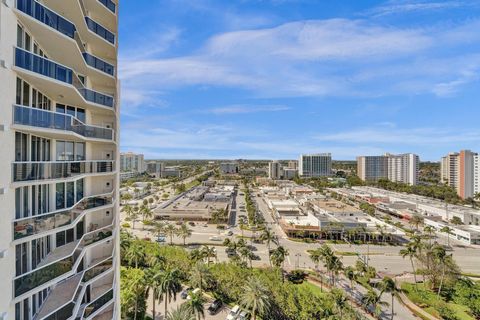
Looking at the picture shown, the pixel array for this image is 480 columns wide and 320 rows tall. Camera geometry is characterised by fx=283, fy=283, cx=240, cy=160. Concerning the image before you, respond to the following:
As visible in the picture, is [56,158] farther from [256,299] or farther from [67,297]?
[256,299]

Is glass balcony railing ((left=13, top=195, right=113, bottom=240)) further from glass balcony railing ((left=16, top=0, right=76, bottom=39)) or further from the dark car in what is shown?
the dark car

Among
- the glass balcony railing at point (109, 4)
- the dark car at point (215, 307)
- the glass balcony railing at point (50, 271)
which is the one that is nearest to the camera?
the glass balcony railing at point (50, 271)

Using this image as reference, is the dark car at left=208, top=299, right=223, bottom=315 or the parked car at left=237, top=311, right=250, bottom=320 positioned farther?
the dark car at left=208, top=299, right=223, bottom=315

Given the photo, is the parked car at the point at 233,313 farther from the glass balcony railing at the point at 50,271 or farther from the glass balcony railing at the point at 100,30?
the glass balcony railing at the point at 100,30

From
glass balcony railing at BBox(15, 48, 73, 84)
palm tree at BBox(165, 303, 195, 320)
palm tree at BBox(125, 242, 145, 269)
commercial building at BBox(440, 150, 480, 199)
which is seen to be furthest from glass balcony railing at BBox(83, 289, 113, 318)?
commercial building at BBox(440, 150, 480, 199)

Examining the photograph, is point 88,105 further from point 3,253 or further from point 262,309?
point 262,309

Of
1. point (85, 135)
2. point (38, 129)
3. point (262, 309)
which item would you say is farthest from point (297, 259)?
point (38, 129)

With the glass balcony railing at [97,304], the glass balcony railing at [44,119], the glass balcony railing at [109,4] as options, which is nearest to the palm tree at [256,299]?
the glass balcony railing at [97,304]

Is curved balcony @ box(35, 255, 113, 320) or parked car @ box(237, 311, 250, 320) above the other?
curved balcony @ box(35, 255, 113, 320)
